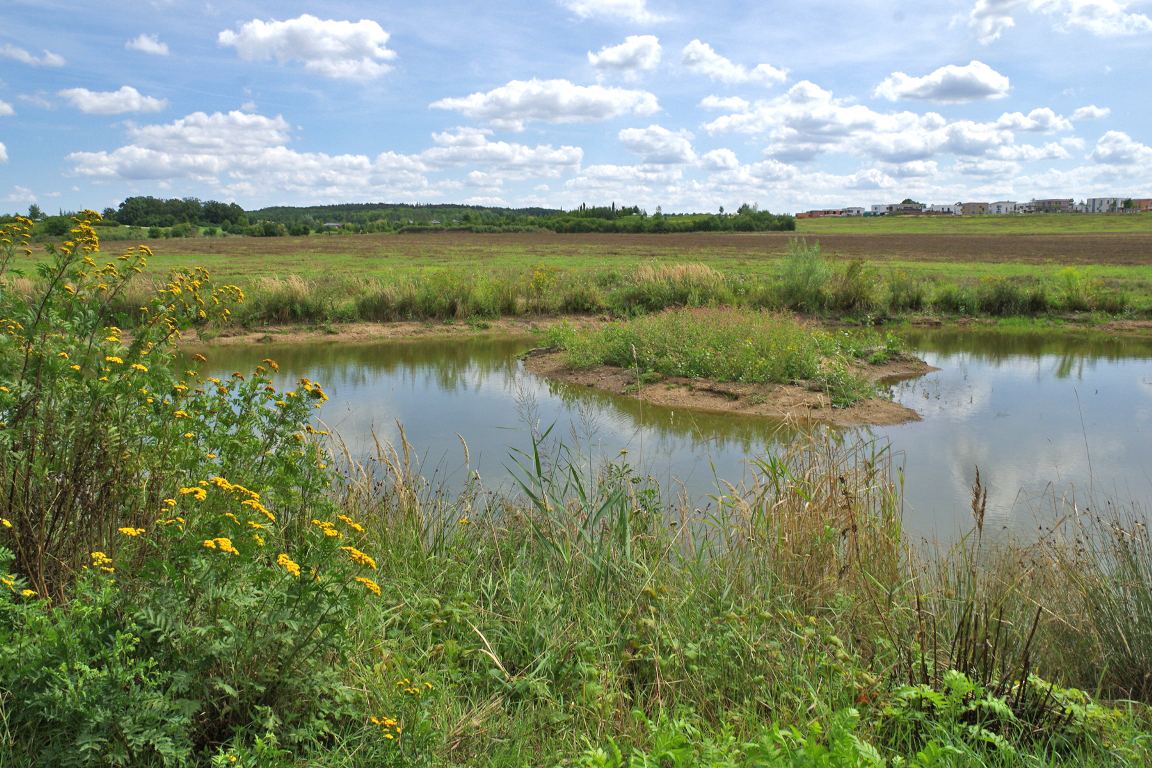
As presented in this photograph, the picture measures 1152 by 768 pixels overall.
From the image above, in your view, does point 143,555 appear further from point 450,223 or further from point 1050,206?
point 1050,206

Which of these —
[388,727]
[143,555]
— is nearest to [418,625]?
[388,727]

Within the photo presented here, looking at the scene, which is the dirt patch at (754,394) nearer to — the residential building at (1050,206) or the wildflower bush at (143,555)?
the wildflower bush at (143,555)

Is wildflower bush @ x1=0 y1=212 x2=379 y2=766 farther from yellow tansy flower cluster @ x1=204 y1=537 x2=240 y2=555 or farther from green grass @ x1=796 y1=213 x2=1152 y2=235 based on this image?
green grass @ x1=796 y1=213 x2=1152 y2=235

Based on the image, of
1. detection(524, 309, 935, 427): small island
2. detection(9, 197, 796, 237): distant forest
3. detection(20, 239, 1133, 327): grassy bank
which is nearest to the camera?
detection(524, 309, 935, 427): small island

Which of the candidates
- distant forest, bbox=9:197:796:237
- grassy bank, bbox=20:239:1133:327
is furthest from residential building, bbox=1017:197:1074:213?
grassy bank, bbox=20:239:1133:327

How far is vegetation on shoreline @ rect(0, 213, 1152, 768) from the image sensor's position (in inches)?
90.3

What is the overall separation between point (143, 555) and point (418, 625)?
1233mm

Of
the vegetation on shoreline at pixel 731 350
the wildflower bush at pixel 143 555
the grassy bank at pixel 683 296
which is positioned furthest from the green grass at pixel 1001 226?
the wildflower bush at pixel 143 555

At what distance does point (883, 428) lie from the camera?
987 centimetres

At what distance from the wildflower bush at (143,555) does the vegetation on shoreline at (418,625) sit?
15mm

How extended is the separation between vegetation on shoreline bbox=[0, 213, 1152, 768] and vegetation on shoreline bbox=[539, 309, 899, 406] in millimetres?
7548

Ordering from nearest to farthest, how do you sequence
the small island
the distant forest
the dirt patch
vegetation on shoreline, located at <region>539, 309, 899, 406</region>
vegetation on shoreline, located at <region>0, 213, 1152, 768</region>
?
vegetation on shoreline, located at <region>0, 213, 1152, 768</region> → the dirt patch → the small island → vegetation on shoreline, located at <region>539, 309, 899, 406</region> → the distant forest

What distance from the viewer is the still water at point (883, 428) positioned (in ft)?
23.6

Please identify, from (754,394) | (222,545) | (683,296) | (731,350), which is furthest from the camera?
(683,296)
